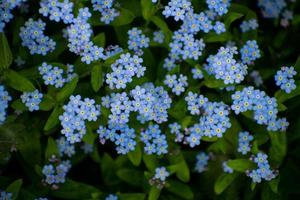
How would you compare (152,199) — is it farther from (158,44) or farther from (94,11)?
(94,11)

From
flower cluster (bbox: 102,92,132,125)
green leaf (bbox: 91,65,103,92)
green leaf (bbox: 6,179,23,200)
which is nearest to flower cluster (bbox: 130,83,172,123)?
flower cluster (bbox: 102,92,132,125)

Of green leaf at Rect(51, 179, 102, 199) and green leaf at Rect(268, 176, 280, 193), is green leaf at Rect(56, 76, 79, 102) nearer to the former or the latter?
green leaf at Rect(51, 179, 102, 199)

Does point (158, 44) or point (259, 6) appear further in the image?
point (259, 6)

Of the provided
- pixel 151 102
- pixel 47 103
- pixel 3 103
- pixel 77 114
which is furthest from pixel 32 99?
pixel 151 102

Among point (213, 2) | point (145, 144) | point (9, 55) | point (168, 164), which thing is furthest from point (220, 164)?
point (9, 55)

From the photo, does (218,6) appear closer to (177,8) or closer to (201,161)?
(177,8)

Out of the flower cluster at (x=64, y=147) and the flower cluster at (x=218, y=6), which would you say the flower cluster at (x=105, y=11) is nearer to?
the flower cluster at (x=218, y=6)

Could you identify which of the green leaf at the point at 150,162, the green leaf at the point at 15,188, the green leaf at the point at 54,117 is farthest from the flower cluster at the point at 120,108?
the green leaf at the point at 15,188
